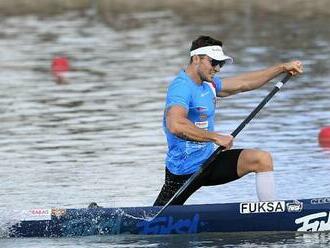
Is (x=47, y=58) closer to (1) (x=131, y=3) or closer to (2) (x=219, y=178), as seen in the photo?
(1) (x=131, y=3)

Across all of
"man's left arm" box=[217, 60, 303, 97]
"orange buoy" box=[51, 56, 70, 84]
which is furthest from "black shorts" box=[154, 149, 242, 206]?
"orange buoy" box=[51, 56, 70, 84]

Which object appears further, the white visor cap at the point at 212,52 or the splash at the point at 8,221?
the splash at the point at 8,221

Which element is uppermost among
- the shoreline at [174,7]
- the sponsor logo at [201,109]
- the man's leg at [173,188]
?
the shoreline at [174,7]

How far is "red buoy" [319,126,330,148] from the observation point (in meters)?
17.2

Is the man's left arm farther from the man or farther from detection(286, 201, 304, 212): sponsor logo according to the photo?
detection(286, 201, 304, 212): sponsor logo

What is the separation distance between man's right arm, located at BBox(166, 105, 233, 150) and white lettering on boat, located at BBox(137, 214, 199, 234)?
2.51 feet

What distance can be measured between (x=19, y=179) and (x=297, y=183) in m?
3.36

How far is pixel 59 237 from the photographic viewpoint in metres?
12.4

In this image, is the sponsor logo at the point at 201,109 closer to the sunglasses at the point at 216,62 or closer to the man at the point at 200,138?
the man at the point at 200,138

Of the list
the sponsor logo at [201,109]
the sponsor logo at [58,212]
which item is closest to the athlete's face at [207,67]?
the sponsor logo at [201,109]

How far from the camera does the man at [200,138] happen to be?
12.0 meters

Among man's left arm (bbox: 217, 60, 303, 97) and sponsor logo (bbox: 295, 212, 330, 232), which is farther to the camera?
man's left arm (bbox: 217, 60, 303, 97)

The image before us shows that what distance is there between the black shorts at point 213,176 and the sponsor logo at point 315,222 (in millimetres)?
747

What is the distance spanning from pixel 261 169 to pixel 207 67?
1071 millimetres
